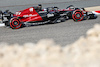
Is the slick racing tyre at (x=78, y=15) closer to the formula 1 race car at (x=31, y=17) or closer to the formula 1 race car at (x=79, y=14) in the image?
the formula 1 race car at (x=79, y=14)

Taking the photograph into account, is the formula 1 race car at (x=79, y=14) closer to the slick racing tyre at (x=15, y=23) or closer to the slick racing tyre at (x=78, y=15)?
the slick racing tyre at (x=78, y=15)

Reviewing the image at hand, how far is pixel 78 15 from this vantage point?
7.73m

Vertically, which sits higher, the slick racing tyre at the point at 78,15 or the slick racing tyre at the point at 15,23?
the slick racing tyre at the point at 78,15

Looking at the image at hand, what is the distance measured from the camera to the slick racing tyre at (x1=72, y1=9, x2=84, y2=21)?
771 centimetres

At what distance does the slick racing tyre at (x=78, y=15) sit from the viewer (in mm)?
7715


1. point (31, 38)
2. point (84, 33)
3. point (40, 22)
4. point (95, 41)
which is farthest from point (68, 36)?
point (95, 41)

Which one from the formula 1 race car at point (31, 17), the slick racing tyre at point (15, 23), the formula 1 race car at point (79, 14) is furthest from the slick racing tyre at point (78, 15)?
the slick racing tyre at point (15, 23)

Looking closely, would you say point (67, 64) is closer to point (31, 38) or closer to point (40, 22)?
point (31, 38)

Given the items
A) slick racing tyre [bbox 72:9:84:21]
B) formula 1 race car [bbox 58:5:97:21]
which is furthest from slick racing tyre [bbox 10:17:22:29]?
slick racing tyre [bbox 72:9:84:21]

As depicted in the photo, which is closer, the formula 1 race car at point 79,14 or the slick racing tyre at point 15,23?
the slick racing tyre at point 15,23

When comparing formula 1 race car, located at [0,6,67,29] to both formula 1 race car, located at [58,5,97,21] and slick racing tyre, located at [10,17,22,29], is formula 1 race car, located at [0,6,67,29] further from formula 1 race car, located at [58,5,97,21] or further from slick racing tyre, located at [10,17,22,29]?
formula 1 race car, located at [58,5,97,21]

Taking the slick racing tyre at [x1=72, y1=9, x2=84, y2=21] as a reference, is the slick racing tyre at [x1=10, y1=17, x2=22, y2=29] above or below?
below

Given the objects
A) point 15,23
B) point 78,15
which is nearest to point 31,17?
point 15,23

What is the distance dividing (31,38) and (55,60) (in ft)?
12.9
